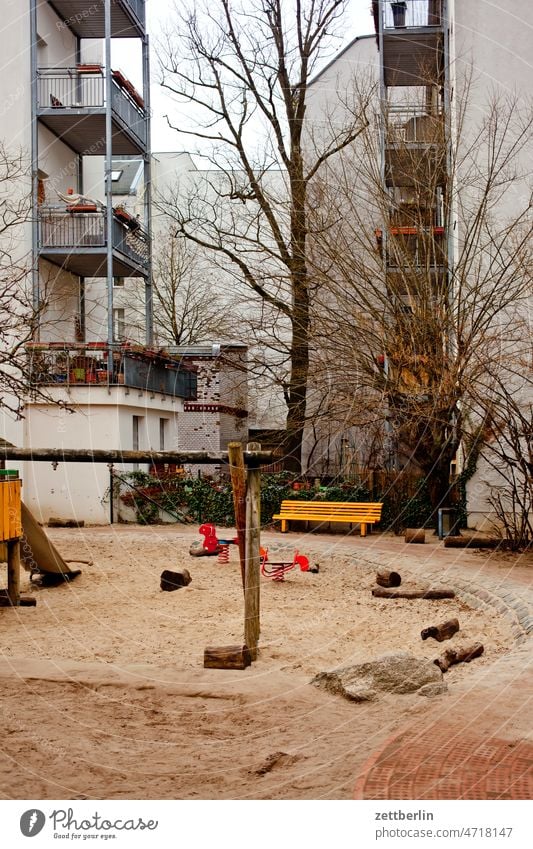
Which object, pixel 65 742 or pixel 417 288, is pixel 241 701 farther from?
pixel 417 288

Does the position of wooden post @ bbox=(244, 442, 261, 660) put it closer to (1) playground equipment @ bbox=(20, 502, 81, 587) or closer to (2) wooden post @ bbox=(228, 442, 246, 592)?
(2) wooden post @ bbox=(228, 442, 246, 592)

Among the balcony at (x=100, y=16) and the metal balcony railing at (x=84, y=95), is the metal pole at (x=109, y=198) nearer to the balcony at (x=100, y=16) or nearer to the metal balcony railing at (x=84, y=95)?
the metal balcony railing at (x=84, y=95)

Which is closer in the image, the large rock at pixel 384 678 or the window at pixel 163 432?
the large rock at pixel 384 678

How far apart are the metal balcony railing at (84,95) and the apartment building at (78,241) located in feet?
0.12

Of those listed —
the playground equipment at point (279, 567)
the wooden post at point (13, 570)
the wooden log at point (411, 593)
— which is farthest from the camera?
the playground equipment at point (279, 567)

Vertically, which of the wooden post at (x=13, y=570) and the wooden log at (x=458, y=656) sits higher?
the wooden post at (x=13, y=570)

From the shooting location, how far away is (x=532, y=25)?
1889 cm

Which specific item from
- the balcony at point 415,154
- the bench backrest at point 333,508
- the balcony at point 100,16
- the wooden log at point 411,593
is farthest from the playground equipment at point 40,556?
the balcony at point 100,16

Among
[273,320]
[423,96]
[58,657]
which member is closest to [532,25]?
[423,96]

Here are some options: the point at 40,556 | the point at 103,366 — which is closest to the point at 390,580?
the point at 40,556

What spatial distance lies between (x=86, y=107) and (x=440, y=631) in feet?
52.8

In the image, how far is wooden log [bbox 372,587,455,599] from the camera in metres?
12.3

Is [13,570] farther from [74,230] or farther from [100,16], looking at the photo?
[100,16]

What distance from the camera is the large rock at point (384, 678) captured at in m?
7.21
